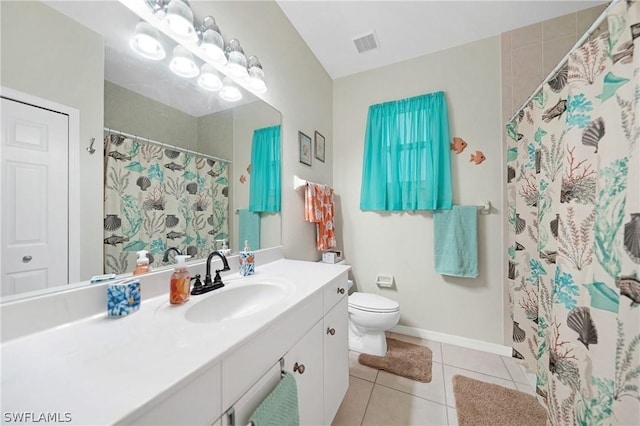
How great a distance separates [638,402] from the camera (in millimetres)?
664

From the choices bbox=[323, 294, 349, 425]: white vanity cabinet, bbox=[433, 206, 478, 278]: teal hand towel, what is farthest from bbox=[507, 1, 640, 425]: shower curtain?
bbox=[323, 294, 349, 425]: white vanity cabinet

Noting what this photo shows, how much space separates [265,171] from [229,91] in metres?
0.47

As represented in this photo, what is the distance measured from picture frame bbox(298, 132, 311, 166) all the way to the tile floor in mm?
1600

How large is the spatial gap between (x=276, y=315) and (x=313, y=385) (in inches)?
19.2

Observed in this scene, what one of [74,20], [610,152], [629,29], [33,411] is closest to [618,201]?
[610,152]

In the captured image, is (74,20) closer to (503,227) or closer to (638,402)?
(638,402)

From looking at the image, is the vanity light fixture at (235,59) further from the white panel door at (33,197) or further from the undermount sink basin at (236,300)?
the undermount sink basin at (236,300)

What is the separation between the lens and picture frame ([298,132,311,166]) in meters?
1.81

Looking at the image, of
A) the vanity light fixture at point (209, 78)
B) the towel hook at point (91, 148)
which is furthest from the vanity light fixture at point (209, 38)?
the towel hook at point (91, 148)

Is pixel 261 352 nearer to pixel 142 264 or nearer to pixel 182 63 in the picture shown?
pixel 142 264

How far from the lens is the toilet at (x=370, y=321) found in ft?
5.53

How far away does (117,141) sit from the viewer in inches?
31.2

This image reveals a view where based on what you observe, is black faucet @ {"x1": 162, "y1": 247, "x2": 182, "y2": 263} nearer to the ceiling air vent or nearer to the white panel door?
the white panel door

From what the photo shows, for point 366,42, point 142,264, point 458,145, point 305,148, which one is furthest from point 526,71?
point 142,264
